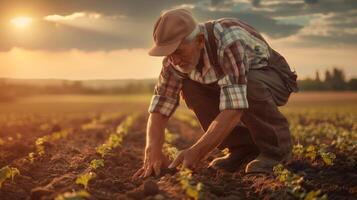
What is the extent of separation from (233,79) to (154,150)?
0.98 m


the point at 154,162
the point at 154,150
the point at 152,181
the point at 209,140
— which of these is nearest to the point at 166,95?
the point at 154,150

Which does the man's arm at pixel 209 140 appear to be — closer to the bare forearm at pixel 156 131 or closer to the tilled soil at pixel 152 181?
the tilled soil at pixel 152 181

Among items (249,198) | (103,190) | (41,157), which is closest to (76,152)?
(41,157)

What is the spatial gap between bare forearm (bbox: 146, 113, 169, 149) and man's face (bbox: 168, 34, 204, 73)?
2.44 feet

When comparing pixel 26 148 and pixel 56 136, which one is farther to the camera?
pixel 56 136

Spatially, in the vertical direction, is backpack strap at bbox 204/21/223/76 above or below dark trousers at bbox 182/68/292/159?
above

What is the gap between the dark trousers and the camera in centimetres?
624

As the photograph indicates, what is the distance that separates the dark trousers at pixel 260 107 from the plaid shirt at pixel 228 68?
0.14 metres

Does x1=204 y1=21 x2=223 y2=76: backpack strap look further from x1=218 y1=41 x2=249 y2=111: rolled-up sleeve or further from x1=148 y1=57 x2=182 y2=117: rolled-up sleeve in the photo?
x1=148 y1=57 x2=182 y2=117: rolled-up sleeve

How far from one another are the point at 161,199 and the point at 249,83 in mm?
1778

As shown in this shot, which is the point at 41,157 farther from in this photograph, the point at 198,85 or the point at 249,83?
the point at 249,83

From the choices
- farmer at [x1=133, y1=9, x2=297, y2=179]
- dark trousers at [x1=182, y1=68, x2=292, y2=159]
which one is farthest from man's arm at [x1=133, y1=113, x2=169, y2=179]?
dark trousers at [x1=182, y1=68, x2=292, y2=159]

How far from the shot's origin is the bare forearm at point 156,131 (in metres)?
6.16

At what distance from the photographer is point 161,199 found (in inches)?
189
